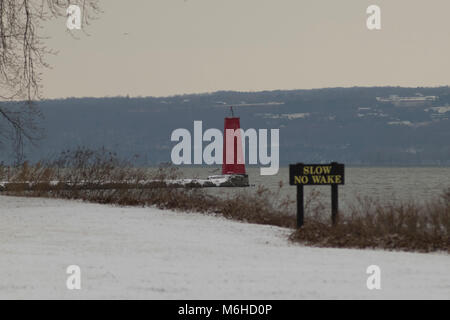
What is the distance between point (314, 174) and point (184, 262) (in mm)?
6223

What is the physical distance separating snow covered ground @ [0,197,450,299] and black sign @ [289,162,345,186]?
123 centimetres

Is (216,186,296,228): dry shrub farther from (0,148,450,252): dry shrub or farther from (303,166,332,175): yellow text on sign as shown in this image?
(303,166,332,175): yellow text on sign

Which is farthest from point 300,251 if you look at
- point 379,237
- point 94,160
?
point 94,160

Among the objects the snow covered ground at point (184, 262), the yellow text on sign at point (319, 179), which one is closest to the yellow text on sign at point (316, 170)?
the yellow text on sign at point (319, 179)

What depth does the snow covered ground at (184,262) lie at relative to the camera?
954 centimetres

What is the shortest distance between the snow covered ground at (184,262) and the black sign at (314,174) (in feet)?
4.04

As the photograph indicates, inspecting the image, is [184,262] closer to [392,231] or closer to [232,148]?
[392,231]

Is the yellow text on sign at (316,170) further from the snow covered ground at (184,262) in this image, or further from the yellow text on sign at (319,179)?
the snow covered ground at (184,262)

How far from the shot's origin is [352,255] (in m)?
13.2

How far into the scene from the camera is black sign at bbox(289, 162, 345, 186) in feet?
57.4

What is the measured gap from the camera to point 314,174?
17547mm

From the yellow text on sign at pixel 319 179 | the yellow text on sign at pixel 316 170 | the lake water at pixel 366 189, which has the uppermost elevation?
the yellow text on sign at pixel 316 170
